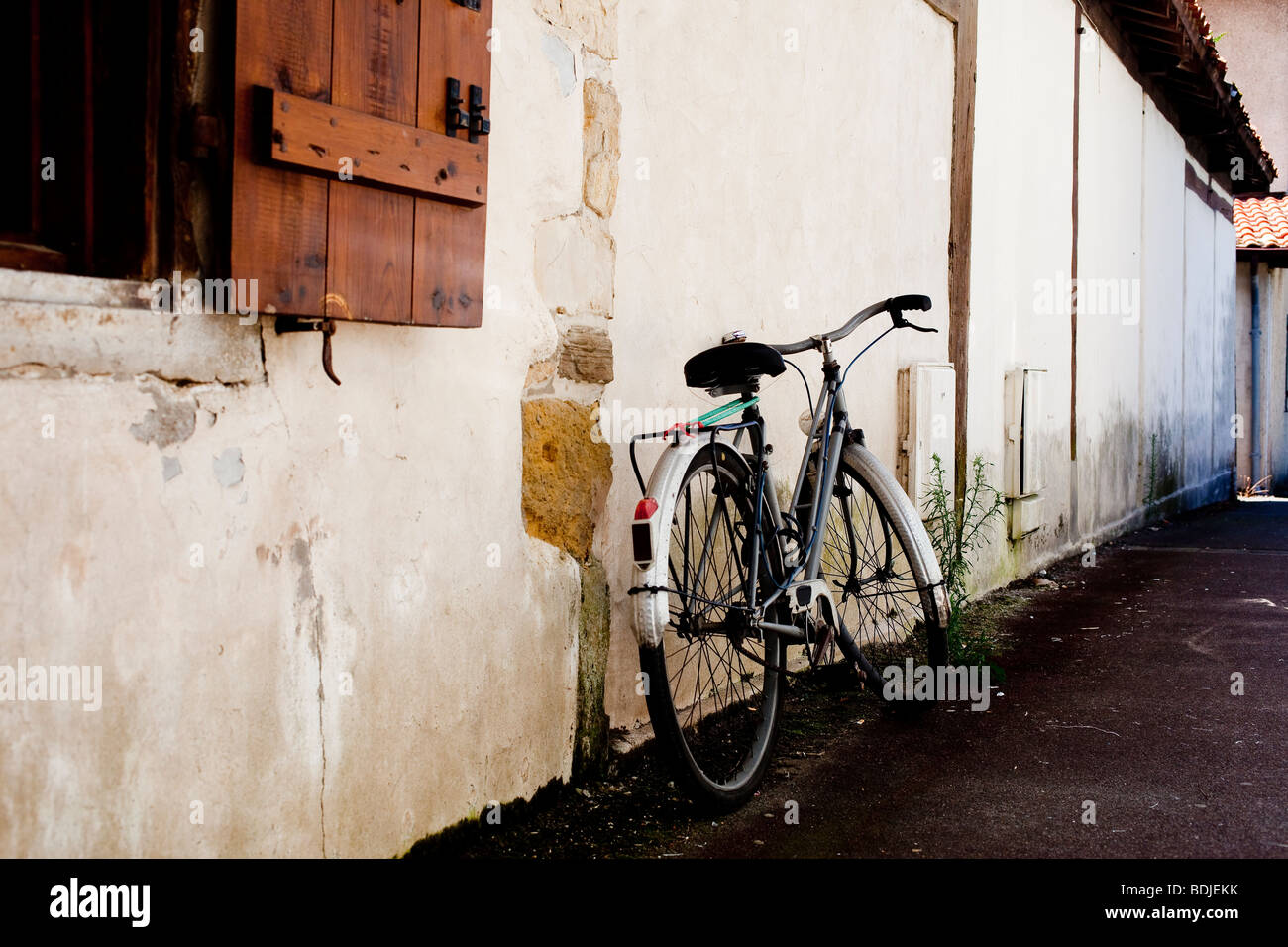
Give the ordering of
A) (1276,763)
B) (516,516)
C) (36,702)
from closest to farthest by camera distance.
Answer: (36,702) → (516,516) → (1276,763)

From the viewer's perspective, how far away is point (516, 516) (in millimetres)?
3053

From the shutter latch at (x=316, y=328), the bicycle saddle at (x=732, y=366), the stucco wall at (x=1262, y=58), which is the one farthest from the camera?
the stucco wall at (x=1262, y=58)

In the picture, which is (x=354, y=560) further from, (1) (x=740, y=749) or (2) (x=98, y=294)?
(1) (x=740, y=749)

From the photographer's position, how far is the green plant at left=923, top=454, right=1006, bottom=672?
4898 millimetres

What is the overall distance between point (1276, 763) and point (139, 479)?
127 inches

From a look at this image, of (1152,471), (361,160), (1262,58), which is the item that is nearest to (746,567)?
(361,160)

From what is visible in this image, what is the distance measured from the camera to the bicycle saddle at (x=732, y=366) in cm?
327

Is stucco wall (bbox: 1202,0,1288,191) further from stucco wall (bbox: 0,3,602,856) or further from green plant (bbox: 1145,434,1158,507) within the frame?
stucco wall (bbox: 0,3,602,856)

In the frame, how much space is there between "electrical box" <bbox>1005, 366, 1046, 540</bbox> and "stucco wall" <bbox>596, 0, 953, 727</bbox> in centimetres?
116

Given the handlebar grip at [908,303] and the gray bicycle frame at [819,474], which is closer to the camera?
the gray bicycle frame at [819,474]

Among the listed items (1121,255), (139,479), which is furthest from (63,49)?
(1121,255)

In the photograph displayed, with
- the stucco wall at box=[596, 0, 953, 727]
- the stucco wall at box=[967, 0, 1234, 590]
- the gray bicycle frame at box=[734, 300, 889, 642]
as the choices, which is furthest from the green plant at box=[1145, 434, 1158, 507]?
the gray bicycle frame at box=[734, 300, 889, 642]

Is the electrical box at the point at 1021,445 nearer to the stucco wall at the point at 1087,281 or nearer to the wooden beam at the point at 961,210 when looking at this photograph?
the stucco wall at the point at 1087,281

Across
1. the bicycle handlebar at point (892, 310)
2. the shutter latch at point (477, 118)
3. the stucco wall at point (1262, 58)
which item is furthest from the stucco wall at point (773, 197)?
the stucco wall at point (1262, 58)
